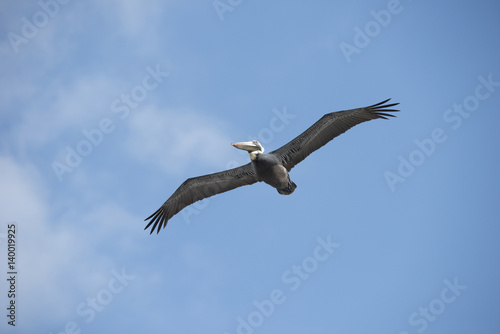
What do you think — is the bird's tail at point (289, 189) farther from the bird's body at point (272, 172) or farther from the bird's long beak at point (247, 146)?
the bird's long beak at point (247, 146)

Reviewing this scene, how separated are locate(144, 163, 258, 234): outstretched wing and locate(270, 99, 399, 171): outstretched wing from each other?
125 centimetres

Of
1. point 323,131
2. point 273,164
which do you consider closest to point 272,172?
point 273,164

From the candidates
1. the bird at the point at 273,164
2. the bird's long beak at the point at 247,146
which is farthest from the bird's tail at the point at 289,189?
the bird's long beak at the point at 247,146

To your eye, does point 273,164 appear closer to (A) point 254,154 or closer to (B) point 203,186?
(A) point 254,154

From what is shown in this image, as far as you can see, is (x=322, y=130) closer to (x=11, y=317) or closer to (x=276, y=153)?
(x=276, y=153)

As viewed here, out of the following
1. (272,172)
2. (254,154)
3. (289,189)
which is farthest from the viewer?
(254,154)

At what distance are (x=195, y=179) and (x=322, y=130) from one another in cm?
431

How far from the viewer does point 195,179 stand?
85.5ft

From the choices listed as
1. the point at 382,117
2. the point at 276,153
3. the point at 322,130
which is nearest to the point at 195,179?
the point at 276,153

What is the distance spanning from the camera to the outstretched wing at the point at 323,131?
25.2 meters

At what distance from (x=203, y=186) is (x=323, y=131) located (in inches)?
167

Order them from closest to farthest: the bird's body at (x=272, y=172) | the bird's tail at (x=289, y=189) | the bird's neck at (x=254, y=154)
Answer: the bird's body at (x=272, y=172) → the bird's tail at (x=289, y=189) → the bird's neck at (x=254, y=154)

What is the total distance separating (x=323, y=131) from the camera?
25391 mm

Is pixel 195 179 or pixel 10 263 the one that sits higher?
pixel 10 263
